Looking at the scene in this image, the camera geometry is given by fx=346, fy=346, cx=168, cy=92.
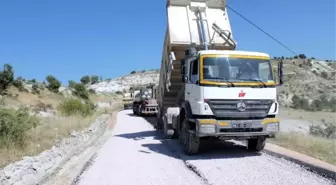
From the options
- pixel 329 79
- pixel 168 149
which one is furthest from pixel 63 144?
pixel 329 79

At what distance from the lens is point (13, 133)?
10742 mm

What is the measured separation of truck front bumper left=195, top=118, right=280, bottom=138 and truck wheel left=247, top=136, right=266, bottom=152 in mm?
665

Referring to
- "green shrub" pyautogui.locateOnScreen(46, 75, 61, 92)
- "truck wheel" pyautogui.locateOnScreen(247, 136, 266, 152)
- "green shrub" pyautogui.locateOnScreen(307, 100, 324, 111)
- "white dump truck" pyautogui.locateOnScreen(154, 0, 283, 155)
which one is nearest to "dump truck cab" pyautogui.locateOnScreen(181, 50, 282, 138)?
"white dump truck" pyautogui.locateOnScreen(154, 0, 283, 155)

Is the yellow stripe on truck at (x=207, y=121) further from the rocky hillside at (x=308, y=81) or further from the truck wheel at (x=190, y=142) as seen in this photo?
the rocky hillside at (x=308, y=81)

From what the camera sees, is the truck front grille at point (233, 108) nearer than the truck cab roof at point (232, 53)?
Yes

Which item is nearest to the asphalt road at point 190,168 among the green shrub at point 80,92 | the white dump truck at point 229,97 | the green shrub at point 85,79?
the white dump truck at point 229,97

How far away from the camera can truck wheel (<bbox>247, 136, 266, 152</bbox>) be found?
10.2 metres

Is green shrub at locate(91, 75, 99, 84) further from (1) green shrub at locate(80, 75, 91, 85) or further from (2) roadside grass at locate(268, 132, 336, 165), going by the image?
(2) roadside grass at locate(268, 132, 336, 165)

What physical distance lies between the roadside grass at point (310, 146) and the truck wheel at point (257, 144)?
110 centimetres

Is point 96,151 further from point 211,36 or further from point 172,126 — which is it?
point 211,36

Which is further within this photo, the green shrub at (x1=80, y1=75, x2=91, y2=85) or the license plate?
the green shrub at (x1=80, y1=75, x2=91, y2=85)

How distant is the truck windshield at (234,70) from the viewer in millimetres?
9383

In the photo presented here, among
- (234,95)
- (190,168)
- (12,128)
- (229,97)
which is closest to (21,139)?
(12,128)

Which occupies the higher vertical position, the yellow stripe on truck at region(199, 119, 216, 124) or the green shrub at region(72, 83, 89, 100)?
the green shrub at region(72, 83, 89, 100)
